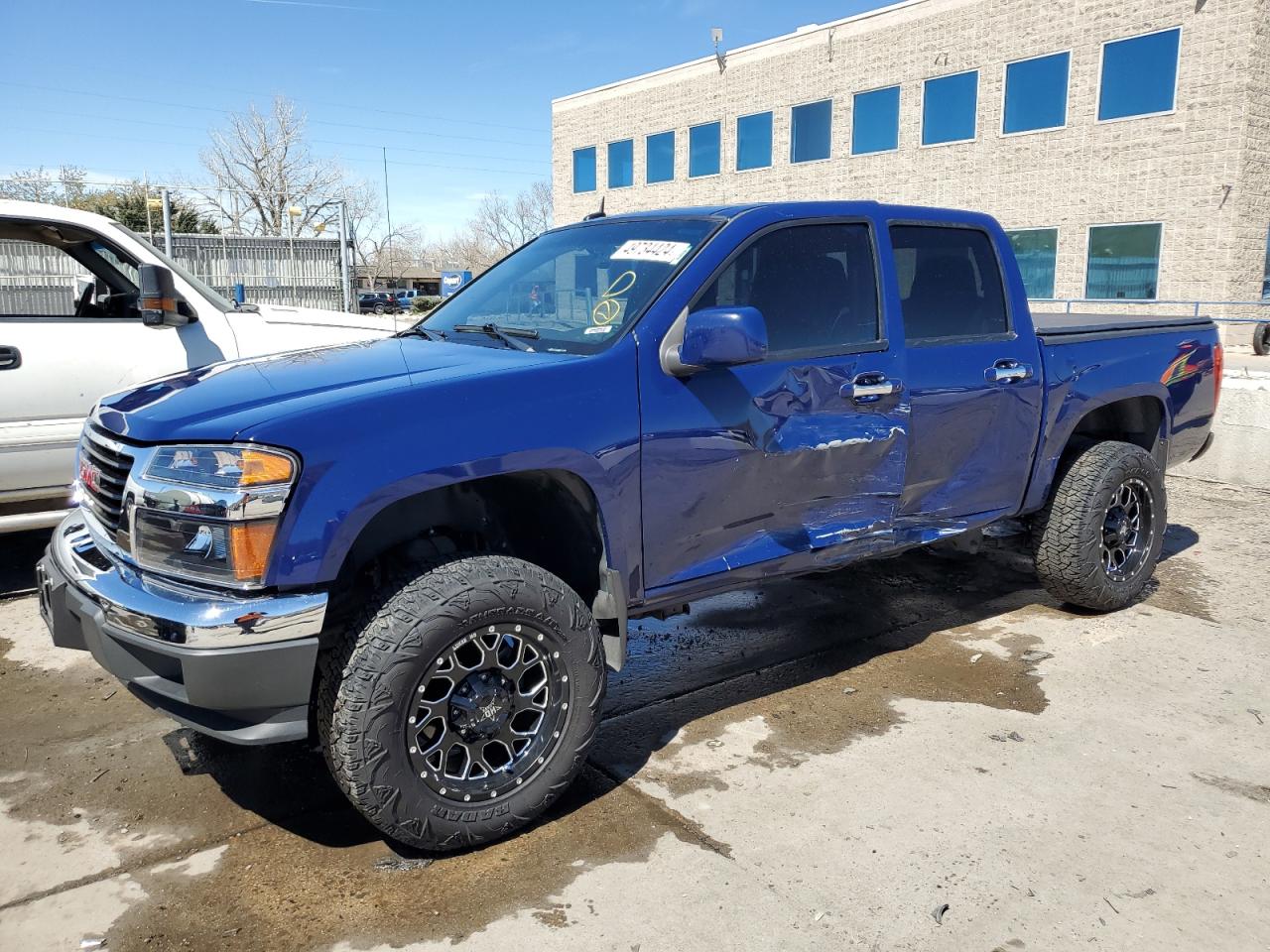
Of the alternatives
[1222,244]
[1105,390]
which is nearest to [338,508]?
[1105,390]

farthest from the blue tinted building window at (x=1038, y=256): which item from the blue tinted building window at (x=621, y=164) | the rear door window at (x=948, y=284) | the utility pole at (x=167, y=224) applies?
the rear door window at (x=948, y=284)

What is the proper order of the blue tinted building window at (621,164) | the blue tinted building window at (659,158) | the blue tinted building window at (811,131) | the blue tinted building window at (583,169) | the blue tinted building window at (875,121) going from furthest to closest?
the blue tinted building window at (583,169), the blue tinted building window at (621,164), the blue tinted building window at (659,158), the blue tinted building window at (811,131), the blue tinted building window at (875,121)

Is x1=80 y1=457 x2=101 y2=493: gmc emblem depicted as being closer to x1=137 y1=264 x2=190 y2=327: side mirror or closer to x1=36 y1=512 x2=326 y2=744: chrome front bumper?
x1=36 y1=512 x2=326 y2=744: chrome front bumper

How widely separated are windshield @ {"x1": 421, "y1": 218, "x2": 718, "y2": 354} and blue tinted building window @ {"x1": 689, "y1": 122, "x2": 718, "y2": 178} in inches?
1044

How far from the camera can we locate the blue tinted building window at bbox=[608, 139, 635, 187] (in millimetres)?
32031

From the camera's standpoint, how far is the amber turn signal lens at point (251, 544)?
2635 millimetres

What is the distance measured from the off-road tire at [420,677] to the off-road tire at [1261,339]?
60.7ft

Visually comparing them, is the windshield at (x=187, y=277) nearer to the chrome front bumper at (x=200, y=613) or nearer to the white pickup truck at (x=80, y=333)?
the white pickup truck at (x=80, y=333)

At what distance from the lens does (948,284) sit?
4.46 m

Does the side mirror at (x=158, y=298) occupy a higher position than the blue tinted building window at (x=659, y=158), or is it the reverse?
the blue tinted building window at (x=659, y=158)

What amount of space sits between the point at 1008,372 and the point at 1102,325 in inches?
41.5

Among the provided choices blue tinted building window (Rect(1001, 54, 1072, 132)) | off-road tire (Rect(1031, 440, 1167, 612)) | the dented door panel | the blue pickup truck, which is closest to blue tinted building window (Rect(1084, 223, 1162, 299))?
blue tinted building window (Rect(1001, 54, 1072, 132))

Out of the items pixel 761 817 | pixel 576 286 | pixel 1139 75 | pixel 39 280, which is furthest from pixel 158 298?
pixel 1139 75

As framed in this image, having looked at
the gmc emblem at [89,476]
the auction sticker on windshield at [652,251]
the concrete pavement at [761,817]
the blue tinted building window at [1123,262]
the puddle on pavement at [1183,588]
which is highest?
the blue tinted building window at [1123,262]
